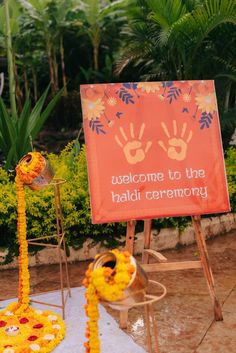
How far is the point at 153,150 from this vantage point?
2699mm

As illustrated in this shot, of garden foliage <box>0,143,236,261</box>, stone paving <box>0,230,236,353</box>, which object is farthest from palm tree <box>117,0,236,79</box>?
stone paving <box>0,230,236,353</box>

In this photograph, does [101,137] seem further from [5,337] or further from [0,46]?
[0,46]

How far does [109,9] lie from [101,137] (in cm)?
796

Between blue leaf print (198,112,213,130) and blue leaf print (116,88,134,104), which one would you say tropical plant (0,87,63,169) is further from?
blue leaf print (198,112,213,130)

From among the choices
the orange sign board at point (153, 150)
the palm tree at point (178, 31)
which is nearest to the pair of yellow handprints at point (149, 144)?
the orange sign board at point (153, 150)

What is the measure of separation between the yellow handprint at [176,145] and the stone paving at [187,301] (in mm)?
961

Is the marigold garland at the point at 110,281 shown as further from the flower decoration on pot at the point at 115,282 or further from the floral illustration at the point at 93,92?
the floral illustration at the point at 93,92

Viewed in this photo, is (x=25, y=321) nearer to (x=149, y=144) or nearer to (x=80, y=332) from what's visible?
(x=80, y=332)

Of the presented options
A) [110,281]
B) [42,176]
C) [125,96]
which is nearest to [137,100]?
[125,96]

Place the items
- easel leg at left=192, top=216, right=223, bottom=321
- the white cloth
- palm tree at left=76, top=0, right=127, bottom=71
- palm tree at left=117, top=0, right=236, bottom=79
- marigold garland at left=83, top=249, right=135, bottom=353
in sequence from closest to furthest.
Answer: marigold garland at left=83, top=249, right=135, bottom=353, the white cloth, easel leg at left=192, top=216, right=223, bottom=321, palm tree at left=117, top=0, right=236, bottom=79, palm tree at left=76, top=0, right=127, bottom=71

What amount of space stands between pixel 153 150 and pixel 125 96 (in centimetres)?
35

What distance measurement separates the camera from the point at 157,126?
2727 millimetres

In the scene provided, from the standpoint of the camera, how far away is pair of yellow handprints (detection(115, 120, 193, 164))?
2672 mm

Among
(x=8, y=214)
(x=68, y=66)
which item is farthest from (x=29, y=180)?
(x=68, y=66)
